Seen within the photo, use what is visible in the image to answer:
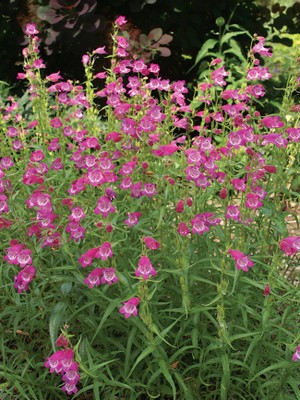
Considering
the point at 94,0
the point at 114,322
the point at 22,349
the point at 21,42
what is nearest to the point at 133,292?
the point at 114,322

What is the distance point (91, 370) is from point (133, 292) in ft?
1.11

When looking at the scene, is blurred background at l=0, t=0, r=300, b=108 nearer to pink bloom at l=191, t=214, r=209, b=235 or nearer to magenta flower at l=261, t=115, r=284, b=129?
magenta flower at l=261, t=115, r=284, b=129

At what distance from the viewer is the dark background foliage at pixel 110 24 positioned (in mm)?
5207

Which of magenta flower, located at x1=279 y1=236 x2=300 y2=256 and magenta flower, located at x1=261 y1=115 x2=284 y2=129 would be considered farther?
magenta flower, located at x1=261 y1=115 x2=284 y2=129

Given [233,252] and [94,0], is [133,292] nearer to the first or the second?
[233,252]

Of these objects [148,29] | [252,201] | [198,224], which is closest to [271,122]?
[252,201]

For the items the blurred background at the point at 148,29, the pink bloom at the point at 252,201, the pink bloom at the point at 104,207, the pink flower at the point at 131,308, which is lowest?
the blurred background at the point at 148,29

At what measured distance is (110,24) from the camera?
220 inches

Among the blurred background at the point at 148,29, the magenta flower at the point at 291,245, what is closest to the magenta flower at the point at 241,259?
the magenta flower at the point at 291,245

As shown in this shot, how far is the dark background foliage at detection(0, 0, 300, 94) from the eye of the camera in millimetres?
5207

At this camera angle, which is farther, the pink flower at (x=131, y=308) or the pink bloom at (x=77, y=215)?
the pink bloom at (x=77, y=215)

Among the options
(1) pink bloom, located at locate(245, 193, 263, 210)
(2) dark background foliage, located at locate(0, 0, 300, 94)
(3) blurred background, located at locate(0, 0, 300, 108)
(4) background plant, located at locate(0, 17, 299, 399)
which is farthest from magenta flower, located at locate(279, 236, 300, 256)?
(2) dark background foliage, located at locate(0, 0, 300, 94)

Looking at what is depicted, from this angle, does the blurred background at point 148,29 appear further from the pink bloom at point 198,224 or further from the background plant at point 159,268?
the pink bloom at point 198,224

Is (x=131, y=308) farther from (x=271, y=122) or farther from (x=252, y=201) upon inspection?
(x=271, y=122)
